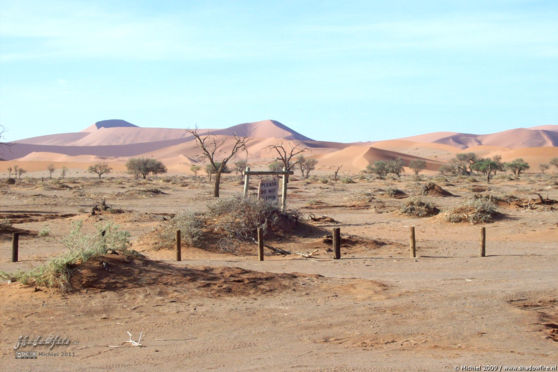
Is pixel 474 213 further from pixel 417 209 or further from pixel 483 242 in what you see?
pixel 483 242

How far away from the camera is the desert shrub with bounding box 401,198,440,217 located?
1059 inches

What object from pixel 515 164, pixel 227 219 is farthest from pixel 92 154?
pixel 227 219

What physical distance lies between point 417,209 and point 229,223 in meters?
11.4

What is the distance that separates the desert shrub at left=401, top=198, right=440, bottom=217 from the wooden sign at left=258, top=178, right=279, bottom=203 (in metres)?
7.83

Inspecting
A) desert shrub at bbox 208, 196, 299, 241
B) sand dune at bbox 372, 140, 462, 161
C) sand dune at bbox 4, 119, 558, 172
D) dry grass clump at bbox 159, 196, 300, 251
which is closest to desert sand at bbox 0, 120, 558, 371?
dry grass clump at bbox 159, 196, 300, 251

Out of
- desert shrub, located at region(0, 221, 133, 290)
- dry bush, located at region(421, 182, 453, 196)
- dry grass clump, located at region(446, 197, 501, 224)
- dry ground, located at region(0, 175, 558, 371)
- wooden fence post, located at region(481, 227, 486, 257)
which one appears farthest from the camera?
dry bush, located at region(421, 182, 453, 196)

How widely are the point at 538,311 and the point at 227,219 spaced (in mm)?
10703

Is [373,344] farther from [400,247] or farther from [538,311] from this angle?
Answer: [400,247]

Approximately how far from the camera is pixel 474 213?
2452cm

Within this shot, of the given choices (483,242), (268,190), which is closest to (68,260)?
(483,242)

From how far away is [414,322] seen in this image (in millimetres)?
9227

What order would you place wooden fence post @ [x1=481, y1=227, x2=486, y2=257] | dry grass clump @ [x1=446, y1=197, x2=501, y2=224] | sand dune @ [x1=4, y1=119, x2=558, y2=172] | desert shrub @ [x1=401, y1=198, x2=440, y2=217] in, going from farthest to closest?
sand dune @ [x1=4, y1=119, x2=558, y2=172]
desert shrub @ [x1=401, y1=198, x2=440, y2=217]
dry grass clump @ [x1=446, y1=197, x2=501, y2=224]
wooden fence post @ [x1=481, y1=227, x2=486, y2=257]

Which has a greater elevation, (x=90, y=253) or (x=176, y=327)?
(x=90, y=253)

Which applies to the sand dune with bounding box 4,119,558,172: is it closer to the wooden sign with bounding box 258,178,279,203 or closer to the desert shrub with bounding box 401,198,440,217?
the desert shrub with bounding box 401,198,440,217
